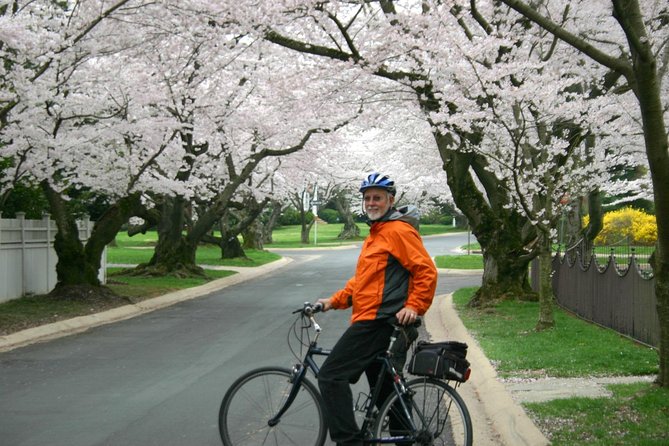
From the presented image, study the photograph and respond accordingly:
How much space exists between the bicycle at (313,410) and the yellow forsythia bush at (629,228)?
3165 centimetres

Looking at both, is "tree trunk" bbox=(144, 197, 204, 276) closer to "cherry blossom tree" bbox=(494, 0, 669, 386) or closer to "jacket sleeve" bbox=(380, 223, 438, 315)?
"cherry blossom tree" bbox=(494, 0, 669, 386)

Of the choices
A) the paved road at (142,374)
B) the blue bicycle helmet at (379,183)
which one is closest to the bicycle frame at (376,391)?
the blue bicycle helmet at (379,183)

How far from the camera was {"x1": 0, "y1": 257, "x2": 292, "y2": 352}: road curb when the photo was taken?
44.3 ft

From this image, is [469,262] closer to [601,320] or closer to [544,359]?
[601,320]

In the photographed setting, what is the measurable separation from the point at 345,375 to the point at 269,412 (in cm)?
71

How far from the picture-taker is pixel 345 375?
18.1 ft

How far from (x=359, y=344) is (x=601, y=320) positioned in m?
9.83

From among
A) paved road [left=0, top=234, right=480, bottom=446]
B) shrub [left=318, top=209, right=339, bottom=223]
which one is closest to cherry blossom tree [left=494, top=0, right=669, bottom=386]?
paved road [left=0, top=234, right=480, bottom=446]

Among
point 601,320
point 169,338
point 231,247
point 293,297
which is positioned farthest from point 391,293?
point 231,247

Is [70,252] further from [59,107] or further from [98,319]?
[59,107]

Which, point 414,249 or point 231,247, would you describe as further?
point 231,247

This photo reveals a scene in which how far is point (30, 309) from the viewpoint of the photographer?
16.7 metres

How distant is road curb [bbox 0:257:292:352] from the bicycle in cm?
797

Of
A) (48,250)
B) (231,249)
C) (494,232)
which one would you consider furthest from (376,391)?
(231,249)
